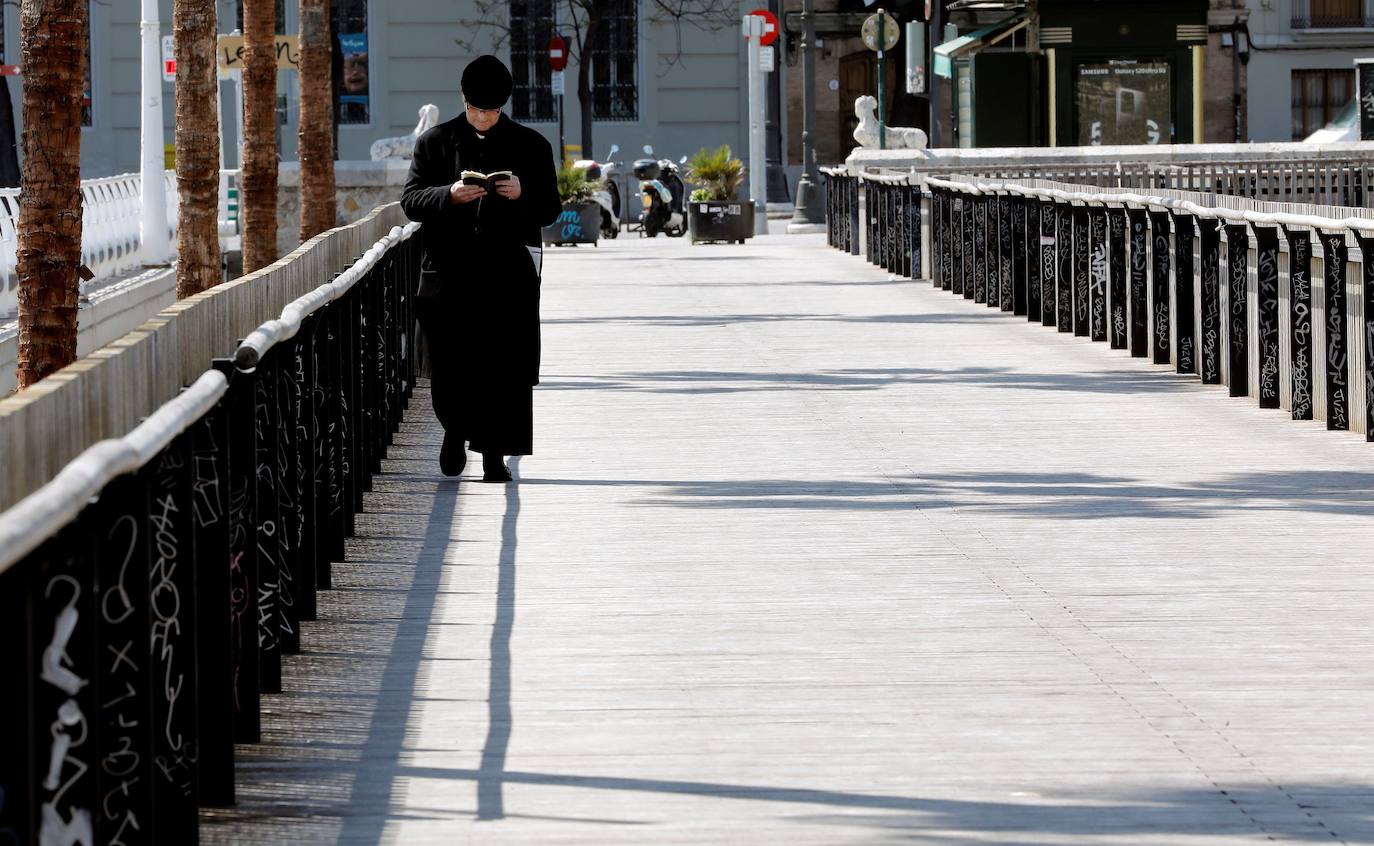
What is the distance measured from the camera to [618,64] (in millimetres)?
61125

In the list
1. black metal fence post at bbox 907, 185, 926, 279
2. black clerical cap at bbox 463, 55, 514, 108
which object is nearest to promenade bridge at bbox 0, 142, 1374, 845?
black clerical cap at bbox 463, 55, 514, 108

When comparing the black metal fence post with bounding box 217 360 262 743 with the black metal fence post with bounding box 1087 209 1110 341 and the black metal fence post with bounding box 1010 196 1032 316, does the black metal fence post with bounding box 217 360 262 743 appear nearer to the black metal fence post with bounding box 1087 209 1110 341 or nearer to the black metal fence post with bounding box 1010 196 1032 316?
the black metal fence post with bounding box 1087 209 1110 341

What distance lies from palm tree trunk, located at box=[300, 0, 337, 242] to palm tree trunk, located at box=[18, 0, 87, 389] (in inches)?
494

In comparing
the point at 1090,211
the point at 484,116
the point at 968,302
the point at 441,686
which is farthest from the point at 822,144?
the point at 441,686

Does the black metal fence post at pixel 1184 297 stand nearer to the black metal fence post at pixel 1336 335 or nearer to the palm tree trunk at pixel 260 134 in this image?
the black metal fence post at pixel 1336 335

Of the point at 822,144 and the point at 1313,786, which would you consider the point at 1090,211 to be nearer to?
the point at 1313,786

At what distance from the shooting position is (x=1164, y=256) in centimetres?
1703

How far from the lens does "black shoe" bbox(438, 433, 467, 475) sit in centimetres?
1184

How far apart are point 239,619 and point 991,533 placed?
4127 millimetres

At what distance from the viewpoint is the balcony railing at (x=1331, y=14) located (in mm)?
61656

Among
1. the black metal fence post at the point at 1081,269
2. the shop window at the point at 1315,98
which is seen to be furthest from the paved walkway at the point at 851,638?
the shop window at the point at 1315,98

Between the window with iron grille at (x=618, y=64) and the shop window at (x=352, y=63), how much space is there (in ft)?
17.1

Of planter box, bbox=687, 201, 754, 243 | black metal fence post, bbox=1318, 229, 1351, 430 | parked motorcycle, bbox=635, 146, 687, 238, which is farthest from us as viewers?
parked motorcycle, bbox=635, 146, 687, 238

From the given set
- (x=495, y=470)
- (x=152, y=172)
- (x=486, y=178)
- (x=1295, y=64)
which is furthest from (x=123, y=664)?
(x=1295, y=64)
